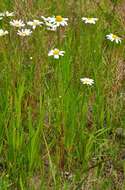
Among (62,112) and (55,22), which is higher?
(55,22)

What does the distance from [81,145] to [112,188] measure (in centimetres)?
26

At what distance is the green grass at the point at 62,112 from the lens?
2.23m

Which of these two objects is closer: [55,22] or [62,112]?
[62,112]

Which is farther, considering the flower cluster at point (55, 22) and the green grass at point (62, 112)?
the flower cluster at point (55, 22)

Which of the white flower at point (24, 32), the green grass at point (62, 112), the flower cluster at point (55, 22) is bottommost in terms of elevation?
the green grass at point (62, 112)

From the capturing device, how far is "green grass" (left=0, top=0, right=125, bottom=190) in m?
2.23

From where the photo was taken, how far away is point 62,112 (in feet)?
7.76

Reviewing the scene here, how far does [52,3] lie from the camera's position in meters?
3.55

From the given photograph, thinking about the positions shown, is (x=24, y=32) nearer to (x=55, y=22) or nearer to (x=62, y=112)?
(x=55, y=22)

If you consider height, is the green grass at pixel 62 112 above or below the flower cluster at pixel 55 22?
below

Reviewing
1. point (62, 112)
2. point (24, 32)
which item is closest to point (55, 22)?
point (24, 32)

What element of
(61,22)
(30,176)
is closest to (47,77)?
(61,22)

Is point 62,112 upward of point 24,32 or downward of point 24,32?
downward

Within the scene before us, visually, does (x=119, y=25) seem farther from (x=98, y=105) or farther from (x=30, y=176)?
(x=30, y=176)
